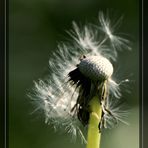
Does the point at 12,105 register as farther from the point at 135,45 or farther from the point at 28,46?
the point at 135,45

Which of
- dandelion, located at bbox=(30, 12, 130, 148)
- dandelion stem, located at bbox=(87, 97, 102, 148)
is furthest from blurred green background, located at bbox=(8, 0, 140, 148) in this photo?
dandelion stem, located at bbox=(87, 97, 102, 148)

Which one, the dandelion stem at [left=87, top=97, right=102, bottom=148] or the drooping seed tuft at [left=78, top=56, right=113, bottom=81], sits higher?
the drooping seed tuft at [left=78, top=56, right=113, bottom=81]

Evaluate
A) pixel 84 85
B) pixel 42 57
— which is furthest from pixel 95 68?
pixel 42 57

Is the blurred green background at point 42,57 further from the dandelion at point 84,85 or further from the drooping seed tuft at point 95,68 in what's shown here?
the drooping seed tuft at point 95,68

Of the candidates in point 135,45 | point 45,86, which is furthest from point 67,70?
point 135,45

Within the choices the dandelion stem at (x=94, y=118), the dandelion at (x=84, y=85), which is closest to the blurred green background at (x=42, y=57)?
the dandelion at (x=84, y=85)

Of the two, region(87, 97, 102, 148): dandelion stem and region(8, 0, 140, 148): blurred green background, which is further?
region(8, 0, 140, 148): blurred green background

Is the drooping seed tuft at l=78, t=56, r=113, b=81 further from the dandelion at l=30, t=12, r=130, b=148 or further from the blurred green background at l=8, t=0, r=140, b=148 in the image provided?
the blurred green background at l=8, t=0, r=140, b=148
